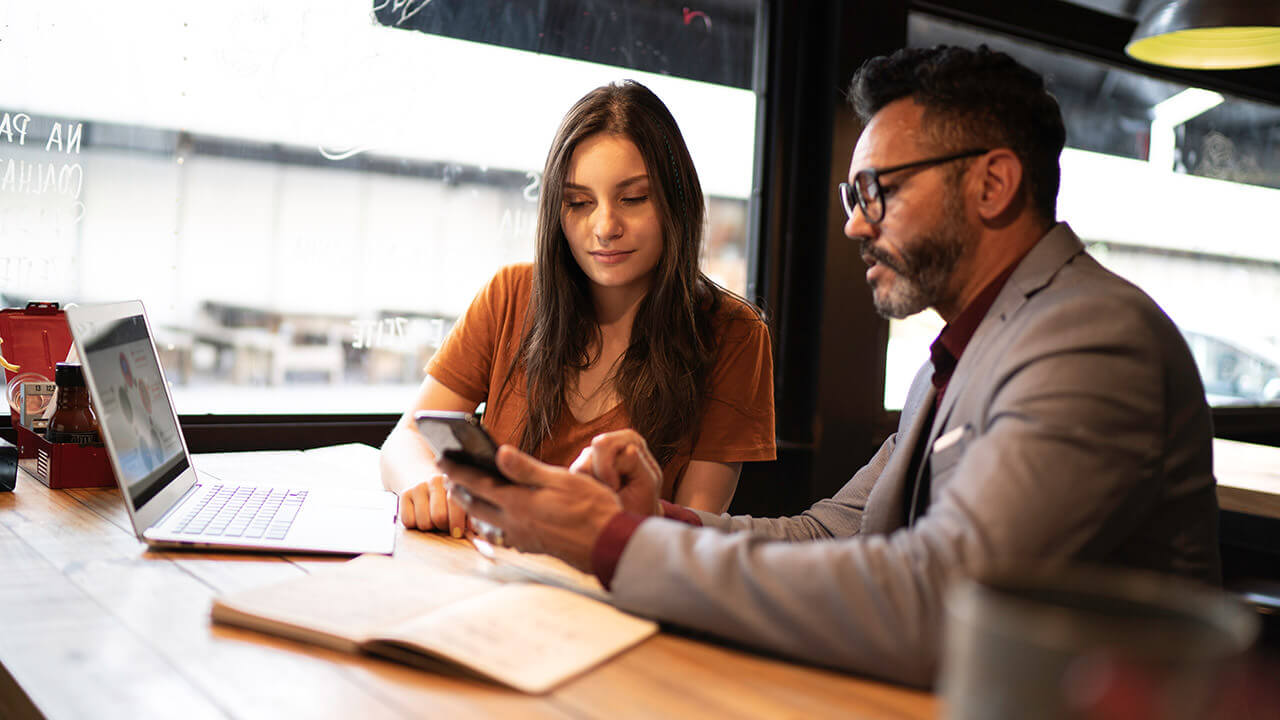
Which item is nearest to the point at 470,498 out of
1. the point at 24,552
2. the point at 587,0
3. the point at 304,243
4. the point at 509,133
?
the point at 24,552

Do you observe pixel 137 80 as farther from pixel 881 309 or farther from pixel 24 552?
pixel 881 309

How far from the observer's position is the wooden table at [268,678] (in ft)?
2.60

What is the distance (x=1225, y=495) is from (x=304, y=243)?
8.08 ft

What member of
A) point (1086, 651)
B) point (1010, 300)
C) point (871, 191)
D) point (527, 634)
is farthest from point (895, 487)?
point (1086, 651)

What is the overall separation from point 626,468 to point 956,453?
0.42m

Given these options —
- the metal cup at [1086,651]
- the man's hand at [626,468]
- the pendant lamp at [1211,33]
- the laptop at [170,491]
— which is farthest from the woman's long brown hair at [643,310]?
the pendant lamp at [1211,33]

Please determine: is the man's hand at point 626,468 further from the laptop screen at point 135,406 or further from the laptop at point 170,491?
the laptop screen at point 135,406

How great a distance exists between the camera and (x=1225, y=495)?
2.15m

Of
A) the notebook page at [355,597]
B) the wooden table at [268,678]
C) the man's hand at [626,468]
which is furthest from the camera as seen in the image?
the man's hand at [626,468]

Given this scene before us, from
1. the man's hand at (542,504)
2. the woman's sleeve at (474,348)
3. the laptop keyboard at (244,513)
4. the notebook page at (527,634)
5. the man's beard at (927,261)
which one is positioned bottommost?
the notebook page at (527,634)

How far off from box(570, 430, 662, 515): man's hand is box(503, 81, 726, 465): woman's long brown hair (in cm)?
53

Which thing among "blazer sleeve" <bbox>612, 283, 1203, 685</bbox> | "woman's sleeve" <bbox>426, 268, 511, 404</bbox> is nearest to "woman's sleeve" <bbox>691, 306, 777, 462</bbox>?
"woman's sleeve" <bbox>426, 268, 511, 404</bbox>

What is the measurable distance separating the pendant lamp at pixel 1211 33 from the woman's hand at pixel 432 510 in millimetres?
2375

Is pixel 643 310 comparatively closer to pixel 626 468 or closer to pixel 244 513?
pixel 626 468
